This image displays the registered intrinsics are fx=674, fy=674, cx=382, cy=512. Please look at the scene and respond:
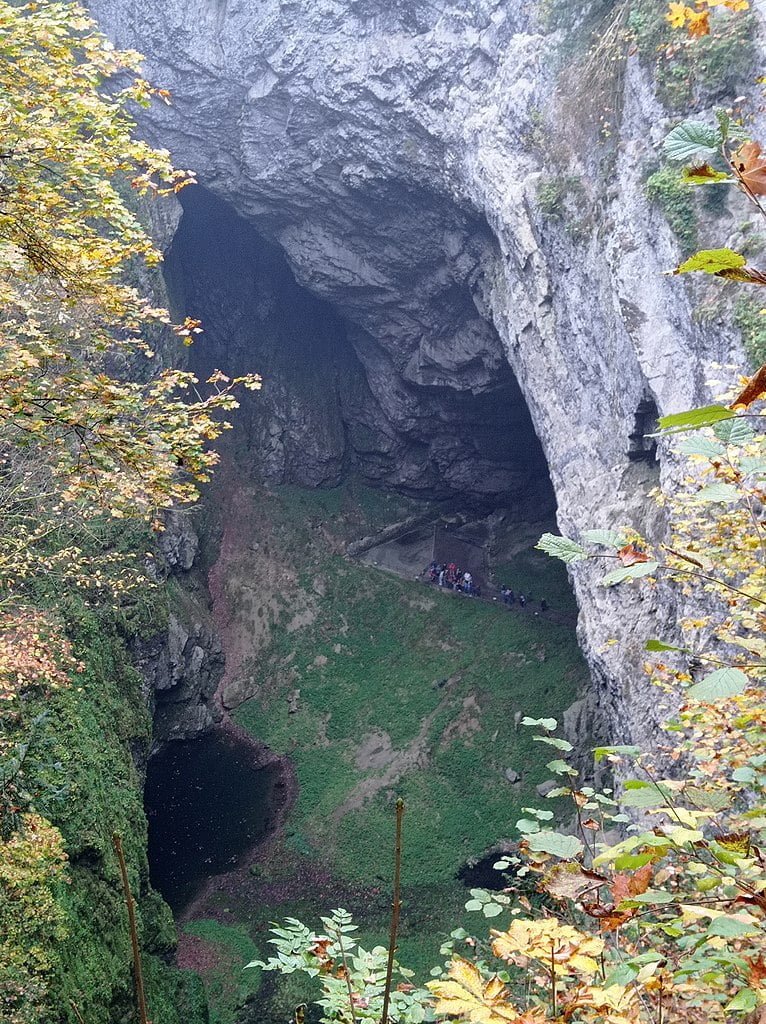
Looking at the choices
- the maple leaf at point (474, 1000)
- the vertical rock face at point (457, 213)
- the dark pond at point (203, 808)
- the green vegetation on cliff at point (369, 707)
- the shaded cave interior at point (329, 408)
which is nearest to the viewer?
the maple leaf at point (474, 1000)

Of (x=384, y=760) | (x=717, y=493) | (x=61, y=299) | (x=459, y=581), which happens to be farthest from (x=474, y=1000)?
(x=459, y=581)

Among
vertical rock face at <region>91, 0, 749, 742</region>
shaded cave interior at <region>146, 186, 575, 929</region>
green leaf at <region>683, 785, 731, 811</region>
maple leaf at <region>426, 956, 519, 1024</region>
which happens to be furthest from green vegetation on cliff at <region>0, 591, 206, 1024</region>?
shaded cave interior at <region>146, 186, 575, 929</region>

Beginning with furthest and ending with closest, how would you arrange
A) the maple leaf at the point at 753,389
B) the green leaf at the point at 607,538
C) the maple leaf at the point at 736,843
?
the green leaf at the point at 607,538 → the maple leaf at the point at 736,843 → the maple leaf at the point at 753,389

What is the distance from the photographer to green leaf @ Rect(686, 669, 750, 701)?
1.37 metres

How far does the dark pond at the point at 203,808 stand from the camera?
14.5 metres

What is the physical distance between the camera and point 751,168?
1.20 metres

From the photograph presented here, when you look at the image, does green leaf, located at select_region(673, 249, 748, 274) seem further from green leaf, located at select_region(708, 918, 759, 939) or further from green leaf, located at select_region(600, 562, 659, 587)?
green leaf, located at select_region(708, 918, 759, 939)

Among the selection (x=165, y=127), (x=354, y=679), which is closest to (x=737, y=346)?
(x=354, y=679)

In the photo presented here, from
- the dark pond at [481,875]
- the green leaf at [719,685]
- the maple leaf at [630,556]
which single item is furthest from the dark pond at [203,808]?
the green leaf at [719,685]

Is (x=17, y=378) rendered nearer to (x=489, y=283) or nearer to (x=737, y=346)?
(x=737, y=346)

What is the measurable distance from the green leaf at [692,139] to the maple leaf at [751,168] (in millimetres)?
55

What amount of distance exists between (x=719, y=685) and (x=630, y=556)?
402 mm

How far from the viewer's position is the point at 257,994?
11.4 m

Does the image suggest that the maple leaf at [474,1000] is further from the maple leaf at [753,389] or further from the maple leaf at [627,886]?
the maple leaf at [753,389]
